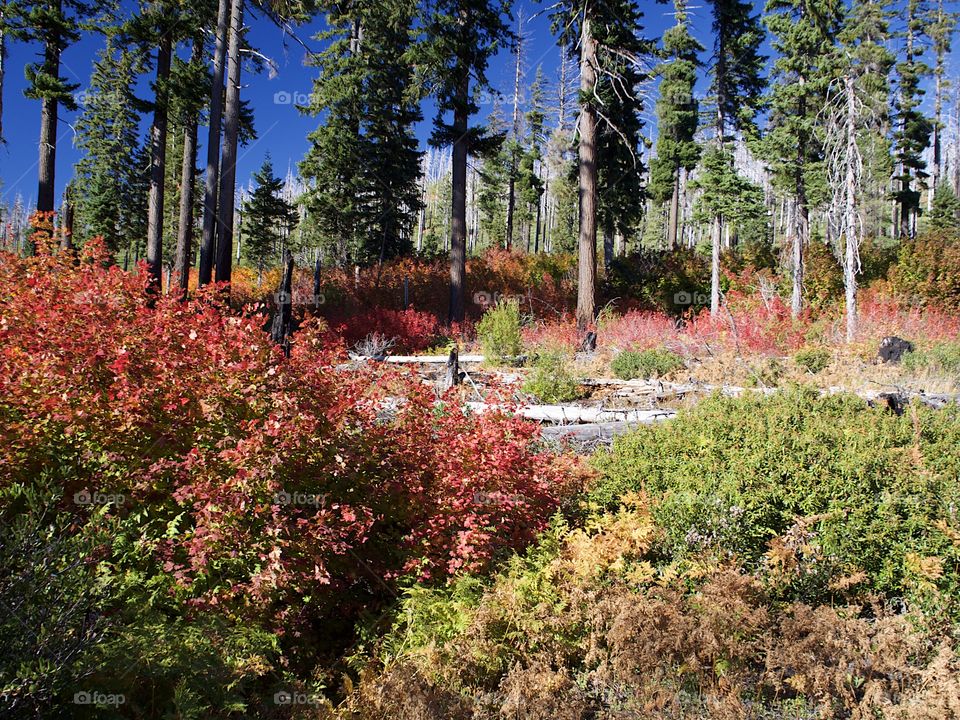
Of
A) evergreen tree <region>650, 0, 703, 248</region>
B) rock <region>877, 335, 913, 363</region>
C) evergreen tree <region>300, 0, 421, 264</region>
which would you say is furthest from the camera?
evergreen tree <region>650, 0, 703, 248</region>

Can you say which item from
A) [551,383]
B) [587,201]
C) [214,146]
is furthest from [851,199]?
[214,146]

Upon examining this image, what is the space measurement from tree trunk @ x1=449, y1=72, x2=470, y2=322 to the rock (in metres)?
9.44

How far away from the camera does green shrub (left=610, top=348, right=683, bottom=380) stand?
30.6ft

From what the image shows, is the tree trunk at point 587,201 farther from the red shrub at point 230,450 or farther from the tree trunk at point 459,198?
the red shrub at point 230,450

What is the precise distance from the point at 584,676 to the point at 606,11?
13194 millimetres

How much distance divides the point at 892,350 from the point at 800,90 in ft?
30.8

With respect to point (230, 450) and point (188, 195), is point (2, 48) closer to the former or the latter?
point (188, 195)

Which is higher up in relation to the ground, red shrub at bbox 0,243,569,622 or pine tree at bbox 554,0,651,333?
pine tree at bbox 554,0,651,333

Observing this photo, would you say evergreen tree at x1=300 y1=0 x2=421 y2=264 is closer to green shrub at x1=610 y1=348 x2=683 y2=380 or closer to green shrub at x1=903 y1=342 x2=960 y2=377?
green shrub at x1=610 y1=348 x2=683 y2=380

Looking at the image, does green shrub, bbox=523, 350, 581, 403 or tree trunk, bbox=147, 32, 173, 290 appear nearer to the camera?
green shrub, bbox=523, 350, 581, 403

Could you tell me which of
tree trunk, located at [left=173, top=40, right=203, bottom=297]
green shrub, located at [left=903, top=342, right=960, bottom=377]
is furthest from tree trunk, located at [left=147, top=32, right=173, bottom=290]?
→ green shrub, located at [left=903, top=342, right=960, bottom=377]

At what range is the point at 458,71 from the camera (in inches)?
583

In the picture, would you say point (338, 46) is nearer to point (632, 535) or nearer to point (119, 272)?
point (119, 272)

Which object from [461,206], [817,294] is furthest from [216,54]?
[817,294]
